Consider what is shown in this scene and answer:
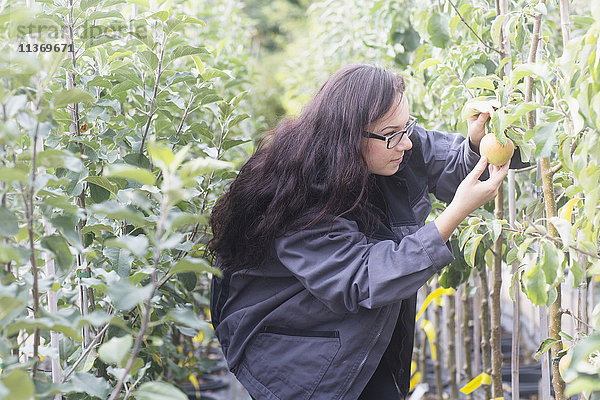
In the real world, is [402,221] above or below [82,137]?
below

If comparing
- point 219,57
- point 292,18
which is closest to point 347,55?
point 219,57

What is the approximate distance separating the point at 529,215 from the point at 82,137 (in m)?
1.17

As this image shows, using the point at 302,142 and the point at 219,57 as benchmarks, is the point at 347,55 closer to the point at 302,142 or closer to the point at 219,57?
the point at 219,57

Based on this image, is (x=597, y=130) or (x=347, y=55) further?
(x=347, y=55)

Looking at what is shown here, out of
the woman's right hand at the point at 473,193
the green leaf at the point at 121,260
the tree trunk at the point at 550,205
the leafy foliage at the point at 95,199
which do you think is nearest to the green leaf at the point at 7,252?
the leafy foliage at the point at 95,199

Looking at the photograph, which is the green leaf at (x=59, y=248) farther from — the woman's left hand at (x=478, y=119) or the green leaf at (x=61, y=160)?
the woman's left hand at (x=478, y=119)

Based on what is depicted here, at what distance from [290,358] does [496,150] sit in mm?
688

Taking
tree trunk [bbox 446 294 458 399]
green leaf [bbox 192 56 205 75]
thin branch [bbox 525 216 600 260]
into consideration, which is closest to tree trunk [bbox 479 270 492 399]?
tree trunk [bbox 446 294 458 399]

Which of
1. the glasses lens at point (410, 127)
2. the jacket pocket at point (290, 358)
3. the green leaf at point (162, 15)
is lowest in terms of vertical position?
the jacket pocket at point (290, 358)

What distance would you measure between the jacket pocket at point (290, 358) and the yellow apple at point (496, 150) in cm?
55

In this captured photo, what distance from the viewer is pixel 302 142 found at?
1634 mm

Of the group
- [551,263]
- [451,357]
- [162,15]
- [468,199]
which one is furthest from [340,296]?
[451,357]

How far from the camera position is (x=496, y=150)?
1413 mm

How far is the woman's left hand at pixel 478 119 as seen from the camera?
148 cm
